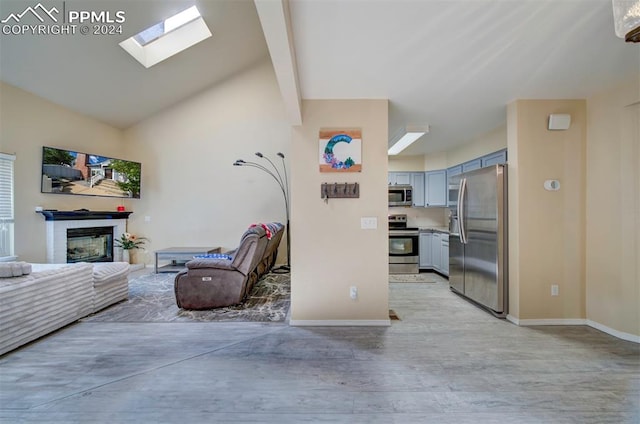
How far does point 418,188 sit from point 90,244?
22.3 ft

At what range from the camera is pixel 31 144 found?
13.1 feet

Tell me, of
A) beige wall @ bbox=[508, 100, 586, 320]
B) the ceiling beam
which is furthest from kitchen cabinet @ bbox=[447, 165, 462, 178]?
the ceiling beam

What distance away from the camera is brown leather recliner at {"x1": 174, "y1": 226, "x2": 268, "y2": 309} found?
3.22m

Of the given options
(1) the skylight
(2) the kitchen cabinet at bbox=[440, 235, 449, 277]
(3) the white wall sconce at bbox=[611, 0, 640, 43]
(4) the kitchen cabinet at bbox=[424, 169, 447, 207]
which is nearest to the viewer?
(3) the white wall sconce at bbox=[611, 0, 640, 43]

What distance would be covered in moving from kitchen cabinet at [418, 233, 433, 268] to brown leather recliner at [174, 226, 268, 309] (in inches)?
136

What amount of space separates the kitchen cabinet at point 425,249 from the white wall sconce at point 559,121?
8.98ft

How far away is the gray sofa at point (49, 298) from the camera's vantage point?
2203 millimetres

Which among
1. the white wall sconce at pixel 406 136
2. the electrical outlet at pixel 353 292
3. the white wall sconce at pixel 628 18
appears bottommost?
the electrical outlet at pixel 353 292

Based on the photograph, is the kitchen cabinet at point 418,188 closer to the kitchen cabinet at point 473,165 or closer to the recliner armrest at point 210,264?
the kitchen cabinet at point 473,165

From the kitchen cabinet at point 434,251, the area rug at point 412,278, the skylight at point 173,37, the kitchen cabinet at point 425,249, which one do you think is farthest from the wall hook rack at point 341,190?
the skylight at point 173,37

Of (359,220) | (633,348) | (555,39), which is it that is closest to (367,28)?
(555,39)

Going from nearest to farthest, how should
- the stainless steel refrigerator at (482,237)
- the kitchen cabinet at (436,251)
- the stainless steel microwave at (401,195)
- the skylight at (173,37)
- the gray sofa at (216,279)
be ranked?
the stainless steel refrigerator at (482,237), the gray sofa at (216,279), the skylight at (173,37), the kitchen cabinet at (436,251), the stainless steel microwave at (401,195)

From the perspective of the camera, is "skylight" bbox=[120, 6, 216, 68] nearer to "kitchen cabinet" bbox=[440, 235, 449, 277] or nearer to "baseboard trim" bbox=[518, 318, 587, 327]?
"kitchen cabinet" bbox=[440, 235, 449, 277]

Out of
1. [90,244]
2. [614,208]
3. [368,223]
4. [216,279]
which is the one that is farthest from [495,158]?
[90,244]
